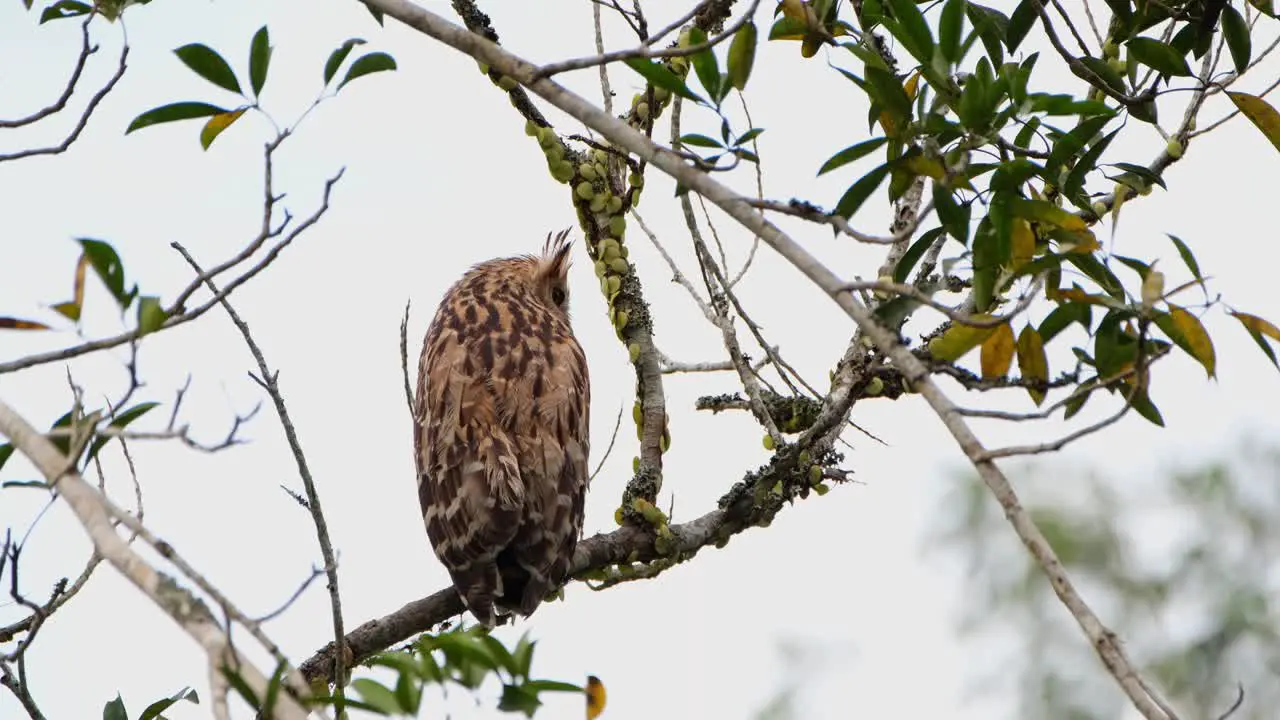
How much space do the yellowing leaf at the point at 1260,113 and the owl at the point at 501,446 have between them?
106 inches

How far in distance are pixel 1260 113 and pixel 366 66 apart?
95.0 inches

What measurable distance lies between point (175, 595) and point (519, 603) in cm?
300

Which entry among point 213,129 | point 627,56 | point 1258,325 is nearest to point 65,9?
point 213,129

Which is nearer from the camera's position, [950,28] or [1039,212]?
[1039,212]

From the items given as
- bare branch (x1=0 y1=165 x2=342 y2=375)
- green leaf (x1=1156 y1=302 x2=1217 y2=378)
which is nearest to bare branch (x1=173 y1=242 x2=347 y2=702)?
bare branch (x1=0 y1=165 x2=342 y2=375)

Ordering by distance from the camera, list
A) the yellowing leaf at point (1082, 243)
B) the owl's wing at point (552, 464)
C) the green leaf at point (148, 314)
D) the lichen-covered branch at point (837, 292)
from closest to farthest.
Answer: the lichen-covered branch at point (837, 292)
the green leaf at point (148, 314)
the yellowing leaf at point (1082, 243)
the owl's wing at point (552, 464)

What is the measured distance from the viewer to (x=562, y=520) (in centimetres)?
538

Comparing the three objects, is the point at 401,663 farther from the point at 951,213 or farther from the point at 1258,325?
the point at 1258,325

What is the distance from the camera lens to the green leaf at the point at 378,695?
2.50m

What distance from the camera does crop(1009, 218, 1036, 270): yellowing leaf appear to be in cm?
327

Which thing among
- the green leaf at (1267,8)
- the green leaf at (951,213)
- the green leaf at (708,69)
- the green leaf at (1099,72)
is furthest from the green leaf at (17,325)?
the green leaf at (1267,8)

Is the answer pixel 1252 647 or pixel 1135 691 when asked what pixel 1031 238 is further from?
pixel 1252 647

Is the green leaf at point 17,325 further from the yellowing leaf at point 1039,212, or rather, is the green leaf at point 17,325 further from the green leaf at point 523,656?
the yellowing leaf at point 1039,212

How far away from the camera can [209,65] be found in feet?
10.2
